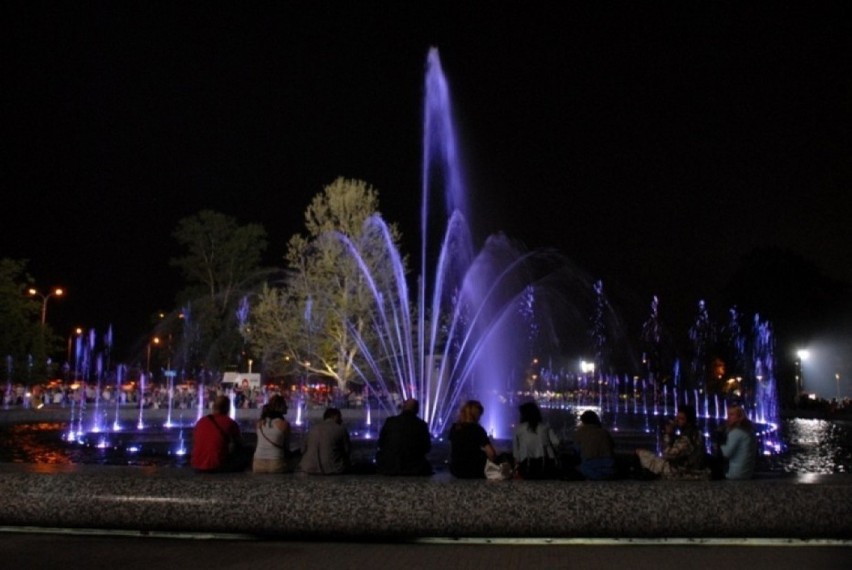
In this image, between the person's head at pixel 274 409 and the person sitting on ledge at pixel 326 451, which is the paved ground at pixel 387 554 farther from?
the person's head at pixel 274 409

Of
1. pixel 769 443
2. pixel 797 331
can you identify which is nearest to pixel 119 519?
pixel 769 443

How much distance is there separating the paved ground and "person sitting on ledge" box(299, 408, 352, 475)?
1079 mm

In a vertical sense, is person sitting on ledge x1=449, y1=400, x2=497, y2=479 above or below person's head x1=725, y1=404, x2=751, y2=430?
below

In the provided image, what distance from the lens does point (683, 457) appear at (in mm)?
9328

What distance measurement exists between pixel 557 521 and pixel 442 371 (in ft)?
68.8

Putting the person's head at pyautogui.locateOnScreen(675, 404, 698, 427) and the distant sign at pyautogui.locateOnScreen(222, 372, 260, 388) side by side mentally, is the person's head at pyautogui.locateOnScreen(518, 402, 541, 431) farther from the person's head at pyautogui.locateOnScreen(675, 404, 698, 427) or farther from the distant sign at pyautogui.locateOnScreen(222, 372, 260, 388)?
the distant sign at pyautogui.locateOnScreen(222, 372, 260, 388)

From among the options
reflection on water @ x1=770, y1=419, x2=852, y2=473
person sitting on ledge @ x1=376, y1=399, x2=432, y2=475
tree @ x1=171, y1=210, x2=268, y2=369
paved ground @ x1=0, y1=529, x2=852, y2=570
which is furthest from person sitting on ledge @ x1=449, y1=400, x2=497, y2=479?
tree @ x1=171, y1=210, x2=268, y2=369

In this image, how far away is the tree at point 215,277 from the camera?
57719 mm

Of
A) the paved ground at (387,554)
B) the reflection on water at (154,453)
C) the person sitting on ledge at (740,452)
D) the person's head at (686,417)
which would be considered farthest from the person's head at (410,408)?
the reflection on water at (154,453)

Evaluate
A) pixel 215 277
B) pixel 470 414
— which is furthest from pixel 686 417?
pixel 215 277

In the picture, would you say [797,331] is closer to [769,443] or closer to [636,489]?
Result: [769,443]

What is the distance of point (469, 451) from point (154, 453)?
39.0ft

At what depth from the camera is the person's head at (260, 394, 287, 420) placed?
9.95 metres

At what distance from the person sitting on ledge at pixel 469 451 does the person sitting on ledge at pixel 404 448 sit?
12.8 inches
